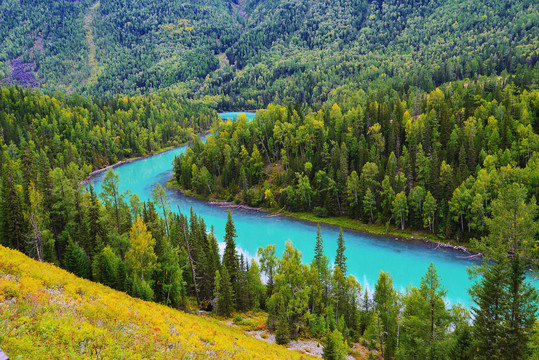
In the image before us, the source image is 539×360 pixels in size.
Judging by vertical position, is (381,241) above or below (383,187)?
below

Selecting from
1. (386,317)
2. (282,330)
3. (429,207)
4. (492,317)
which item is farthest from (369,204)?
(492,317)

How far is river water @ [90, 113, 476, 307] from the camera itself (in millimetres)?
56406

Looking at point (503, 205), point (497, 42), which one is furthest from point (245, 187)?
point (497, 42)

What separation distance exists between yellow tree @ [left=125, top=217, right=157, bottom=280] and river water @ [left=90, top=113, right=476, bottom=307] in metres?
32.5

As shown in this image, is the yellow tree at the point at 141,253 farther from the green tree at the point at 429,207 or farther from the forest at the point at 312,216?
the green tree at the point at 429,207

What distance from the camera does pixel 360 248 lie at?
224 feet

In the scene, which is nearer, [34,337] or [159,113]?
[34,337]

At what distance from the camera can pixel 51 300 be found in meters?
16.5

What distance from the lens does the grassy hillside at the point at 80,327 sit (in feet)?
40.4

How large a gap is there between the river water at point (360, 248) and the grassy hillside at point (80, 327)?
139 ft

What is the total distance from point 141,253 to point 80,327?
23.2m

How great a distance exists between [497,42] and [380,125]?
482 ft

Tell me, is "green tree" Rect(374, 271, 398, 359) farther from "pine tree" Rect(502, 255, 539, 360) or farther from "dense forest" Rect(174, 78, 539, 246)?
"dense forest" Rect(174, 78, 539, 246)

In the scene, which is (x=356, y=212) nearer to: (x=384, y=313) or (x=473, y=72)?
(x=384, y=313)
